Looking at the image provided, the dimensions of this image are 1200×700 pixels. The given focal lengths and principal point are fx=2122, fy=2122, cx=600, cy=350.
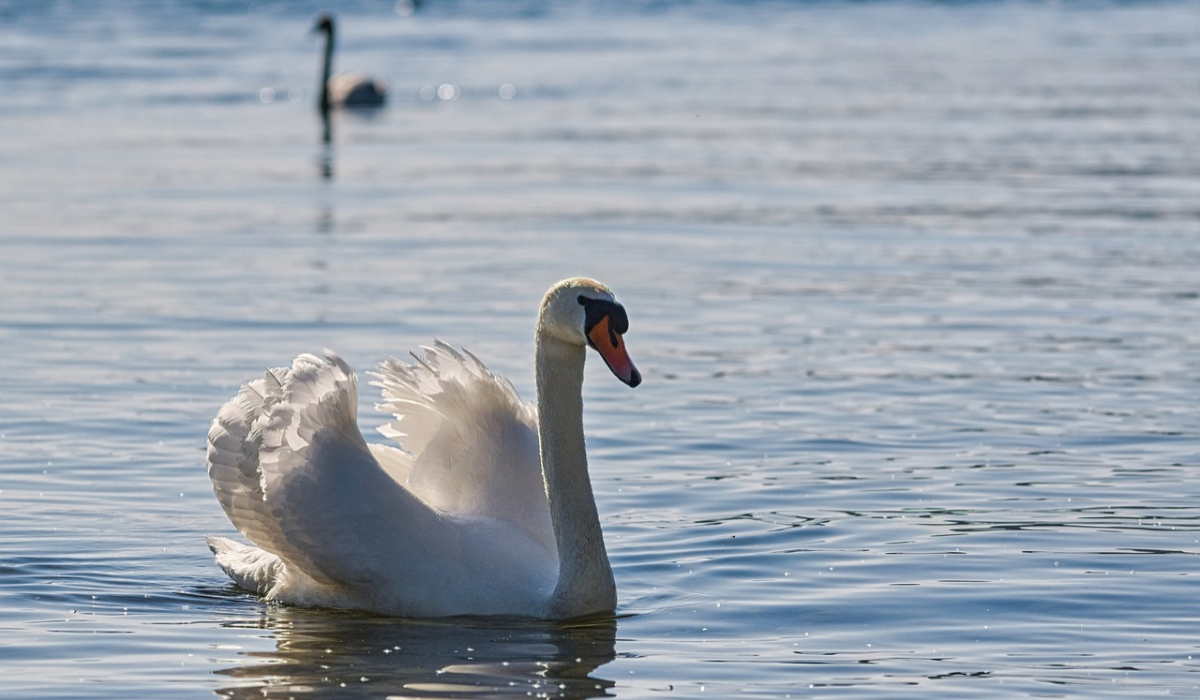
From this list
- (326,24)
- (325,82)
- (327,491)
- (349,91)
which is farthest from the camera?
(326,24)

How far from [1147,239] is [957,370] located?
5671mm

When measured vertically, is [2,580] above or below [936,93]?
below

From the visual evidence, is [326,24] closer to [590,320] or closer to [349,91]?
A: [349,91]

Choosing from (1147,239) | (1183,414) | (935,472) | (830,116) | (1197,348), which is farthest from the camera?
(830,116)

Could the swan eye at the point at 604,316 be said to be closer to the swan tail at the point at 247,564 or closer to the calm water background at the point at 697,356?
the calm water background at the point at 697,356

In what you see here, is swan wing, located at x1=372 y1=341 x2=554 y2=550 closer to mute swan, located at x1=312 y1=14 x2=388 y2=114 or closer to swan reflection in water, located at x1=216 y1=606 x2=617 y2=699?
swan reflection in water, located at x1=216 y1=606 x2=617 y2=699

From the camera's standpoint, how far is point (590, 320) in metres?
7.88

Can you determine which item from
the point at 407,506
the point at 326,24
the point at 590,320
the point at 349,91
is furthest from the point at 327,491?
the point at 326,24

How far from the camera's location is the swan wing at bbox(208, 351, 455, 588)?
8109 millimetres

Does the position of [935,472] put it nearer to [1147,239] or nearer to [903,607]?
[903,607]

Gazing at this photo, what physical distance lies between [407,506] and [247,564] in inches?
43.4

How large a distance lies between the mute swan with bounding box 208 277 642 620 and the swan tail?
0.10 metres

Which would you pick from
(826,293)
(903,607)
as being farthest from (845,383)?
(903,607)

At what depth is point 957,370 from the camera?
13.0 metres
